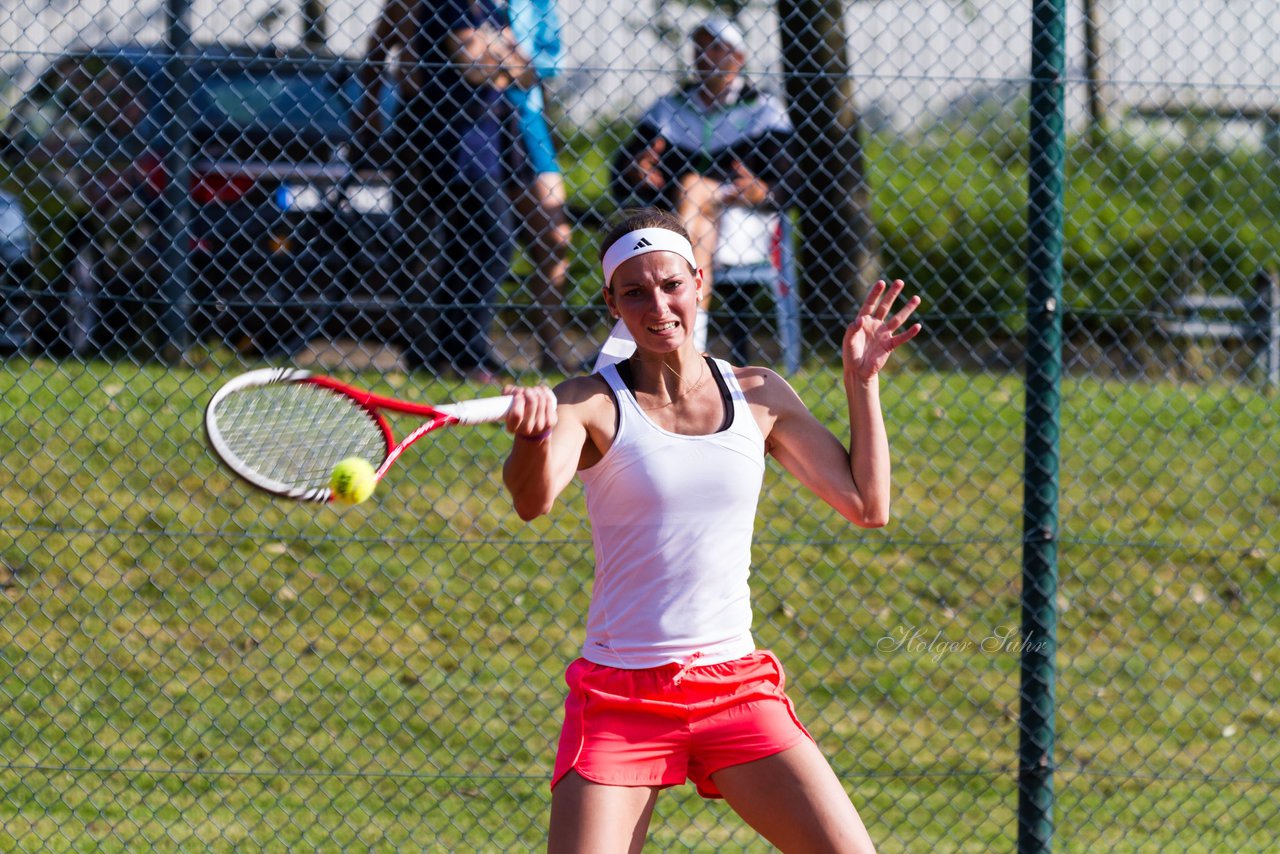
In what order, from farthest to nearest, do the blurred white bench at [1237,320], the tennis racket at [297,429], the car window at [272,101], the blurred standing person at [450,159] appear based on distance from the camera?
the blurred white bench at [1237,320] < the car window at [272,101] < the blurred standing person at [450,159] < the tennis racket at [297,429]

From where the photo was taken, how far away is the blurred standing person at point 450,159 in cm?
507

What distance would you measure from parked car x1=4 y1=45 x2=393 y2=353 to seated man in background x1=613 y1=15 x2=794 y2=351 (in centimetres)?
102

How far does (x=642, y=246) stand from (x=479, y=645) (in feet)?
8.70

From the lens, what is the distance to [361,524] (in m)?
5.52

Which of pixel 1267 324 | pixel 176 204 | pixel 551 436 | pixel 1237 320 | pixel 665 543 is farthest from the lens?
pixel 1237 320

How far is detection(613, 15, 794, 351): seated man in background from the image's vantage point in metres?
5.55

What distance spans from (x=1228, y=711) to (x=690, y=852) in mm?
2219

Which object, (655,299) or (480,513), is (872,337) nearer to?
(655,299)

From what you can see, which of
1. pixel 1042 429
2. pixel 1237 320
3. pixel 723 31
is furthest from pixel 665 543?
pixel 1237 320

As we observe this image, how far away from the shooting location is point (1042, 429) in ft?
13.4

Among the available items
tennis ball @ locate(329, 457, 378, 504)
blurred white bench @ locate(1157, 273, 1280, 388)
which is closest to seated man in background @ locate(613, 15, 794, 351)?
blurred white bench @ locate(1157, 273, 1280, 388)

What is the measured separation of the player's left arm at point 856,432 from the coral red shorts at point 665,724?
441 millimetres

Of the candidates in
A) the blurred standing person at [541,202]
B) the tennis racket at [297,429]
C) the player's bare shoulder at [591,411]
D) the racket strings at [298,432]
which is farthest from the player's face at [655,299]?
the blurred standing person at [541,202]

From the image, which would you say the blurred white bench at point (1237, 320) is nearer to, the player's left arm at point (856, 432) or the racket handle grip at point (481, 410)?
the player's left arm at point (856, 432)
